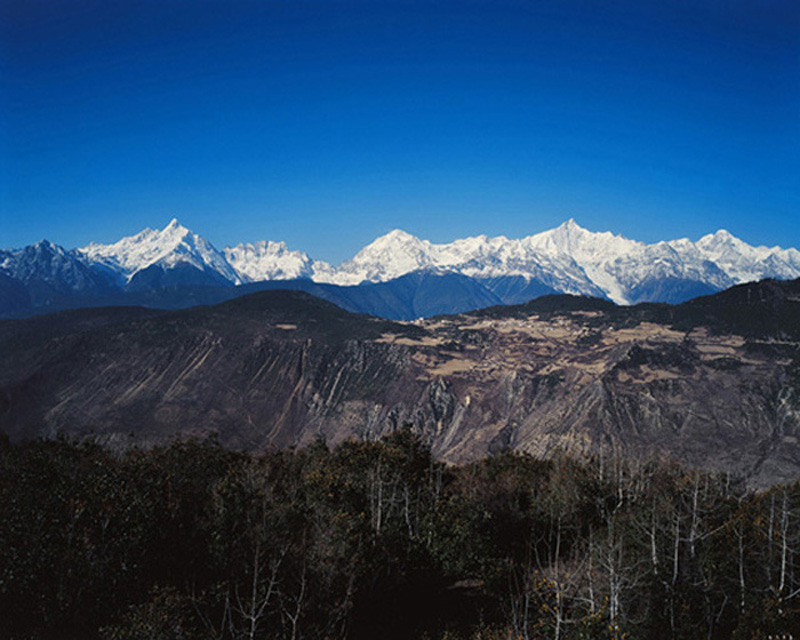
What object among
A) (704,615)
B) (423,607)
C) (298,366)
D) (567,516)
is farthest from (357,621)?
(298,366)

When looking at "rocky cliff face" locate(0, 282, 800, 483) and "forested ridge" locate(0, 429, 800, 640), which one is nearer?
"forested ridge" locate(0, 429, 800, 640)

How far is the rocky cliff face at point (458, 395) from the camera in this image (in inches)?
5310

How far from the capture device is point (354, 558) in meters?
32.6

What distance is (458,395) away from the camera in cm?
17225

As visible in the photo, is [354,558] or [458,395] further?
[458,395]

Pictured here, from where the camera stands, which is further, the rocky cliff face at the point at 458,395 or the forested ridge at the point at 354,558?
the rocky cliff face at the point at 458,395

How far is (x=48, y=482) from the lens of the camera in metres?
31.9

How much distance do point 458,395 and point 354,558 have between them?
141 metres

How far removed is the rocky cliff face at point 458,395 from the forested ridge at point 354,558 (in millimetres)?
78603

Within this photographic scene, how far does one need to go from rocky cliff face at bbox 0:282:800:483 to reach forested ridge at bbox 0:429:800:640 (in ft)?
258

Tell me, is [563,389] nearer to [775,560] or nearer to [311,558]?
[775,560]

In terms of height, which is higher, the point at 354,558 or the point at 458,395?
the point at 354,558

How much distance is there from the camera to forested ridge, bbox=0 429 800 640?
25.2 metres

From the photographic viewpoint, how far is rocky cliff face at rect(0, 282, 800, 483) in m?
135
